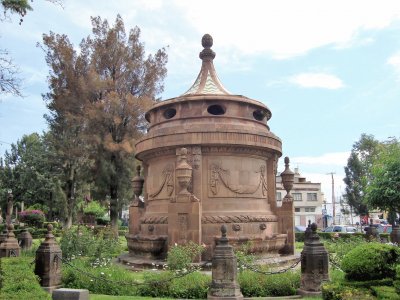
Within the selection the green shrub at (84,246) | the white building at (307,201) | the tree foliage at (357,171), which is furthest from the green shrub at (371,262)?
the white building at (307,201)

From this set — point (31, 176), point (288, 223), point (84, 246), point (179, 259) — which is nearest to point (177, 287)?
point (179, 259)

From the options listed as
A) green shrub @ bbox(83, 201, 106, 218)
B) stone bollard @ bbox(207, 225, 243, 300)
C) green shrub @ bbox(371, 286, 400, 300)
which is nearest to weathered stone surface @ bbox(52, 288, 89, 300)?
Answer: stone bollard @ bbox(207, 225, 243, 300)

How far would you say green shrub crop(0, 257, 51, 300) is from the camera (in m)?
7.23

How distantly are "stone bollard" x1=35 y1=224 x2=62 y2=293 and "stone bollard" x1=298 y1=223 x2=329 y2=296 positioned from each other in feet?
19.0

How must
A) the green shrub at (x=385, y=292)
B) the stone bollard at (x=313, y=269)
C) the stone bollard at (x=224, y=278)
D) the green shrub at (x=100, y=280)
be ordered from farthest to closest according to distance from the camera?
the green shrub at (x=100, y=280)
the stone bollard at (x=313, y=269)
the stone bollard at (x=224, y=278)
the green shrub at (x=385, y=292)

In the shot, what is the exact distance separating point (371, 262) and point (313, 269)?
167 cm

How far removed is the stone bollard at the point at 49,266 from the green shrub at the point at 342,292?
6252 mm

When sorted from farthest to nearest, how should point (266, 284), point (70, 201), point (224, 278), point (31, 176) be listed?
1. point (31, 176)
2. point (70, 201)
3. point (266, 284)
4. point (224, 278)

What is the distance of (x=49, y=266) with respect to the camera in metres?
10.0

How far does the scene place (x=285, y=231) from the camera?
1555 centimetres

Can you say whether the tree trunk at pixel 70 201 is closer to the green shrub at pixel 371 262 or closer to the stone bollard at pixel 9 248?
the stone bollard at pixel 9 248

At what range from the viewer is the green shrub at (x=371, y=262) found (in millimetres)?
7930

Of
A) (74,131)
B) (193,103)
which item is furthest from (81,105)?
(193,103)

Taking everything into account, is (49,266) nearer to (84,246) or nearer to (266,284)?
(84,246)
